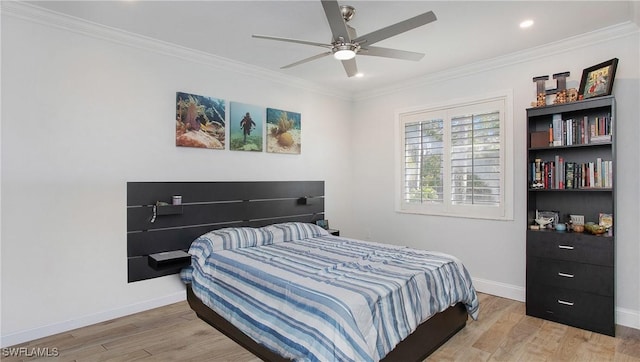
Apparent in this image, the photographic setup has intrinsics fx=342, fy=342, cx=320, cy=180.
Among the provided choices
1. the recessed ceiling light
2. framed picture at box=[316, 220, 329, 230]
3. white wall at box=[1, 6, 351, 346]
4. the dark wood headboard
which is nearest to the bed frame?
the dark wood headboard

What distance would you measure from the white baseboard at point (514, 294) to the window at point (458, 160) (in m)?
0.78

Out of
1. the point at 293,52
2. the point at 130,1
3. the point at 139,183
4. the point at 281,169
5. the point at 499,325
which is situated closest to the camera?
the point at 130,1

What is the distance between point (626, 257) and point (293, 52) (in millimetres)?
3809

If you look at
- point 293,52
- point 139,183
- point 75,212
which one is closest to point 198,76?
point 293,52

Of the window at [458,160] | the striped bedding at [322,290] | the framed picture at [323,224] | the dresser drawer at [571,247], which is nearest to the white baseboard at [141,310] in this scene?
the striped bedding at [322,290]

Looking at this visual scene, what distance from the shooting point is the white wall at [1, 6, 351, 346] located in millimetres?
2754

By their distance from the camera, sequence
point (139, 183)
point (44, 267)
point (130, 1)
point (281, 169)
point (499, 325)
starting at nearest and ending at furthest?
point (130, 1) < point (44, 267) < point (499, 325) < point (139, 183) < point (281, 169)

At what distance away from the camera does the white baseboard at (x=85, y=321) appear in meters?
2.73

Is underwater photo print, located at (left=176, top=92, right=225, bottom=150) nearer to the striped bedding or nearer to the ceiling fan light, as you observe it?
the striped bedding

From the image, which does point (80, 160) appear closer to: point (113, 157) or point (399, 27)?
point (113, 157)

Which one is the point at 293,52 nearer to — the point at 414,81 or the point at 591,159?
the point at 414,81

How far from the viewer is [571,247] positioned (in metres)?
3.13

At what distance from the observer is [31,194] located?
282cm

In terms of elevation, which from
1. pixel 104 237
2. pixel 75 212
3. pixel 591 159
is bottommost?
pixel 104 237
